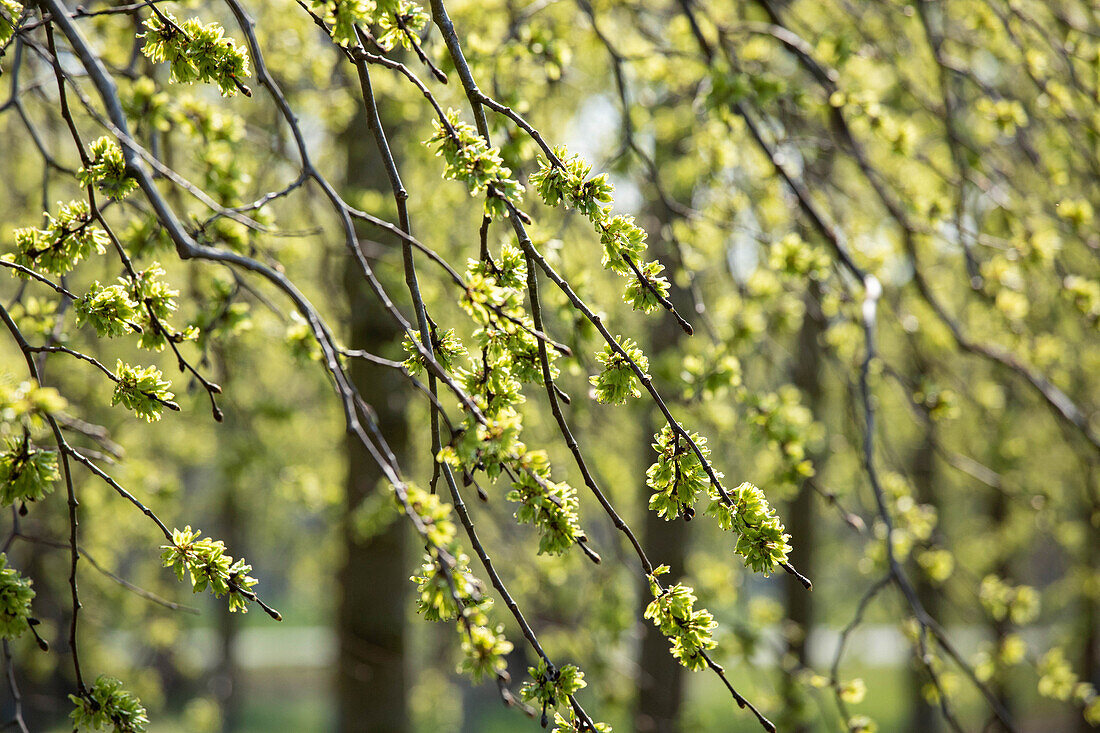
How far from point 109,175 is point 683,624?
147 centimetres

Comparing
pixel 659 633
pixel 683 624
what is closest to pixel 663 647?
pixel 659 633

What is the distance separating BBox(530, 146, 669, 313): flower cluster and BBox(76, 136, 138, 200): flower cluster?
856 mm

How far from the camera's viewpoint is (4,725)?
1798 mm

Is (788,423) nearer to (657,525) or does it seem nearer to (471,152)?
(471,152)

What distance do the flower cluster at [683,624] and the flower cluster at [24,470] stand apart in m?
1.12

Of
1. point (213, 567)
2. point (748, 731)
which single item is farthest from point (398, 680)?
point (748, 731)

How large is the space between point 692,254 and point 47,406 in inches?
103

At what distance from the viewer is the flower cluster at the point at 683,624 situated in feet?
4.92

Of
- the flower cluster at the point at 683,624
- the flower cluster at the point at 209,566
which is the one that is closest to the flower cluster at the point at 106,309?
the flower cluster at the point at 209,566

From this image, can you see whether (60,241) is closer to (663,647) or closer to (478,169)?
(478,169)

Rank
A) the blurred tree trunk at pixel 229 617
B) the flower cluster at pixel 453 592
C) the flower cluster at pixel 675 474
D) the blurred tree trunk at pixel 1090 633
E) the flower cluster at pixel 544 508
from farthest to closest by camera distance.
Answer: the blurred tree trunk at pixel 229 617 → the blurred tree trunk at pixel 1090 633 → the flower cluster at pixel 675 474 → the flower cluster at pixel 544 508 → the flower cluster at pixel 453 592

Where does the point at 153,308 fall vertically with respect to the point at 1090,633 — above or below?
below

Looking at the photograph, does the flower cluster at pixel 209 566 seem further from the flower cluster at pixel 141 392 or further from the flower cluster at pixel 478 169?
the flower cluster at pixel 478 169

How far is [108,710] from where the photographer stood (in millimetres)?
1640
